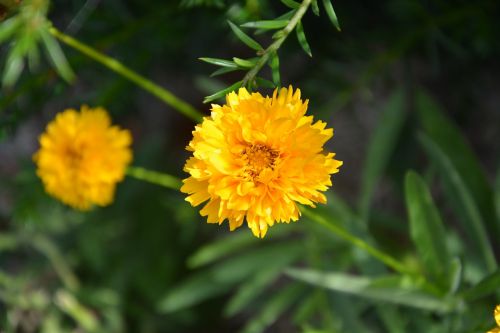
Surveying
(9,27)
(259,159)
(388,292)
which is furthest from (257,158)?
(388,292)

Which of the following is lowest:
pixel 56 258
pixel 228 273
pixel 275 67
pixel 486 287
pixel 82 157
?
pixel 486 287

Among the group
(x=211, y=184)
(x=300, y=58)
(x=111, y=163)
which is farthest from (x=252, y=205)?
(x=300, y=58)

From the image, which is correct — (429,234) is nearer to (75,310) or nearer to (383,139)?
(383,139)

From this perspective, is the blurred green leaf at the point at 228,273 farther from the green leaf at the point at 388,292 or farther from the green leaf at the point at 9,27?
the green leaf at the point at 9,27

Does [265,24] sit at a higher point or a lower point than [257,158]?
higher

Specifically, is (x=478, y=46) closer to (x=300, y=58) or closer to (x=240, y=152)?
(x=300, y=58)

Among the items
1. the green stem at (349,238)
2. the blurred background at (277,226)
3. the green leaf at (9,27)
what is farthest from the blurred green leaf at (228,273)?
the green leaf at (9,27)

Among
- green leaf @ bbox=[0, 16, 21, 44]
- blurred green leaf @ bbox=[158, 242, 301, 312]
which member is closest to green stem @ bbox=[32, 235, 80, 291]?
blurred green leaf @ bbox=[158, 242, 301, 312]
